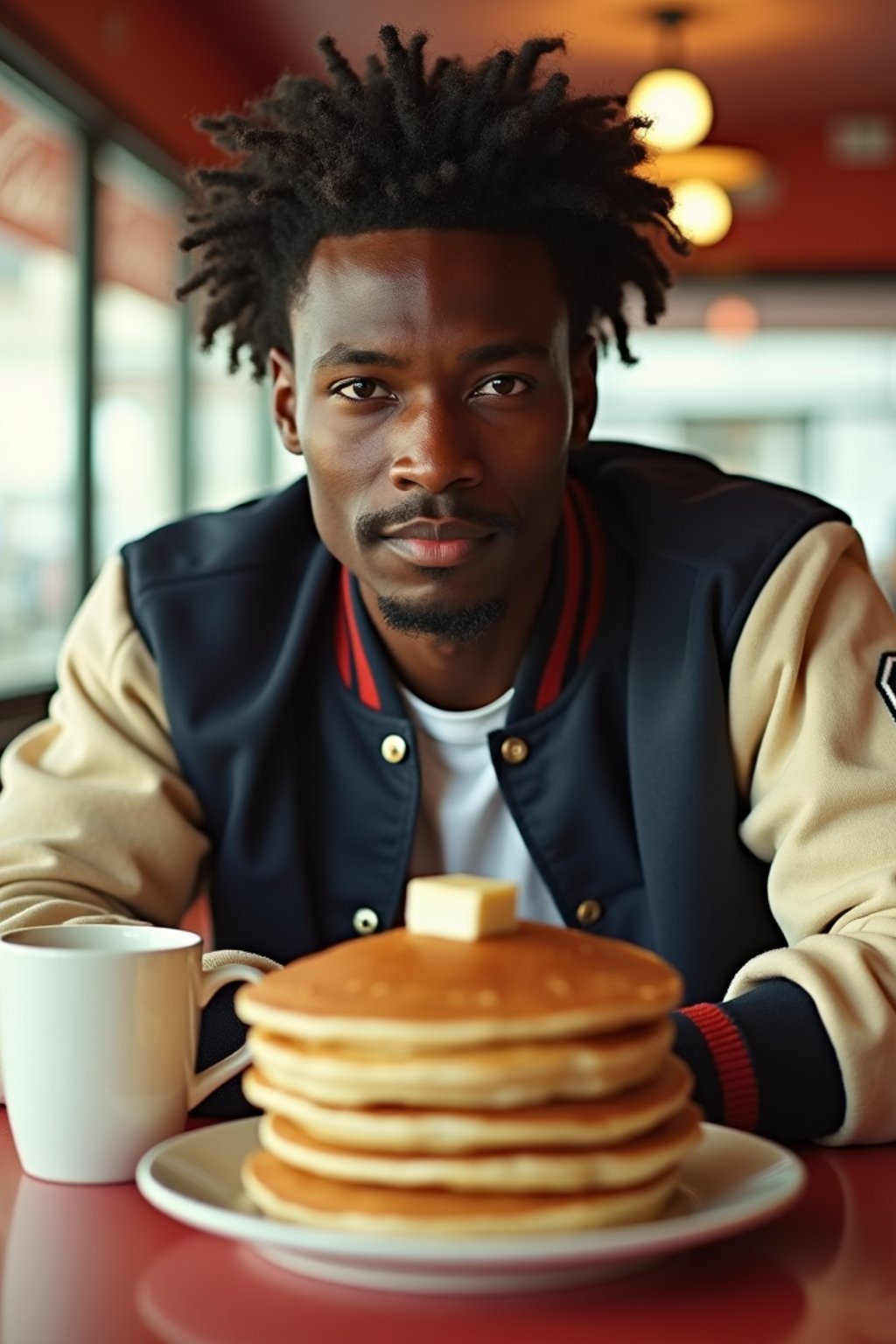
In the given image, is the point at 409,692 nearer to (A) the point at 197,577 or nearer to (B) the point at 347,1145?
(A) the point at 197,577

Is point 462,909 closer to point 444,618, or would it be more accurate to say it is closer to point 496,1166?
point 496,1166

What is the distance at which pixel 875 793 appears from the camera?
1.34 meters

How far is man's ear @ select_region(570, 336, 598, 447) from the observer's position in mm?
1721

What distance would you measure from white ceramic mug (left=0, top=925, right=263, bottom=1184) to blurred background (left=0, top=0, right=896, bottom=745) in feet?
3.69

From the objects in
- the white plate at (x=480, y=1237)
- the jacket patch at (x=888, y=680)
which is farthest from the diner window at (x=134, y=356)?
the white plate at (x=480, y=1237)

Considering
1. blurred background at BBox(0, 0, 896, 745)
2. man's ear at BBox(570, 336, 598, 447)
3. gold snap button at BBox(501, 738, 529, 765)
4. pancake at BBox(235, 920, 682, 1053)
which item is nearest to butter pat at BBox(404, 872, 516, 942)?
pancake at BBox(235, 920, 682, 1053)

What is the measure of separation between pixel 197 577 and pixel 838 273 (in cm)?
741

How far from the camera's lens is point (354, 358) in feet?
4.89

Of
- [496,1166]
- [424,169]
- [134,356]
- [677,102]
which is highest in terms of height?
[677,102]

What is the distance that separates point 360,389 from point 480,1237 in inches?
36.9

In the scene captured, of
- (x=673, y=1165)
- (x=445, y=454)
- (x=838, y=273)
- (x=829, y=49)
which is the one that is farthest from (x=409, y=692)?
(x=838, y=273)

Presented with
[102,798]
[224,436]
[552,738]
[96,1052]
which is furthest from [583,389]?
[224,436]

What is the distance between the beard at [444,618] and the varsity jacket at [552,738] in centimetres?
7

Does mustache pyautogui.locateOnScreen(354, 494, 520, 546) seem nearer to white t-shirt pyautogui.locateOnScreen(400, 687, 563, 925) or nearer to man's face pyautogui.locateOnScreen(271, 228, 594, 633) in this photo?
man's face pyautogui.locateOnScreen(271, 228, 594, 633)
